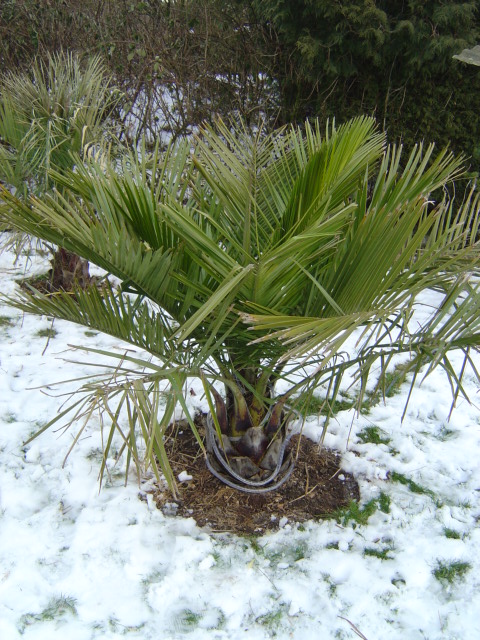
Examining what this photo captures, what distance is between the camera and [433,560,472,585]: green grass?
5.79 ft

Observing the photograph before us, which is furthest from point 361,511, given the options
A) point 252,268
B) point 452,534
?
point 252,268

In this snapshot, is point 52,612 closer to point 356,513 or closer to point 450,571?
point 356,513

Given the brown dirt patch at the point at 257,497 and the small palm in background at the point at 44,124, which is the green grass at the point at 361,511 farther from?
the small palm in background at the point at 44,124

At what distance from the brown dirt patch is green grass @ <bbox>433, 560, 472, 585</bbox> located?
0.41m

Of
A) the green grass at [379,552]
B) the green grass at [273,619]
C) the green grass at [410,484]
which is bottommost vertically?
the green grass at [273,619]

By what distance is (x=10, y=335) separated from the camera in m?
3.22

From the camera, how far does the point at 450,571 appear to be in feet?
5.88

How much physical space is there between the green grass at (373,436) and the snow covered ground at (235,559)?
1.1 inches

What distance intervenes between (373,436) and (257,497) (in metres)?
0.74

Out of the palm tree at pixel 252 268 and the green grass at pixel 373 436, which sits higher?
the palm tree at pixel 252 268

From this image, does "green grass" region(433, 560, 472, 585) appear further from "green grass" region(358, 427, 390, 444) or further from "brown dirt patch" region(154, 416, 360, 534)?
"green grass" region(358, 427, 390, 444)

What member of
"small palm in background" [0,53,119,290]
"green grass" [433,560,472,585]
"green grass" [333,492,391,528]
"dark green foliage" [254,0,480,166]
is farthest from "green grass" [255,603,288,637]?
"dark green foliage" [254,0,480,166]

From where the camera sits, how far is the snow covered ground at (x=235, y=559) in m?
1.59

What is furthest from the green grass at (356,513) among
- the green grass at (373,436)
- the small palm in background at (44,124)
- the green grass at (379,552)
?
the small palm in background at (44,124)
